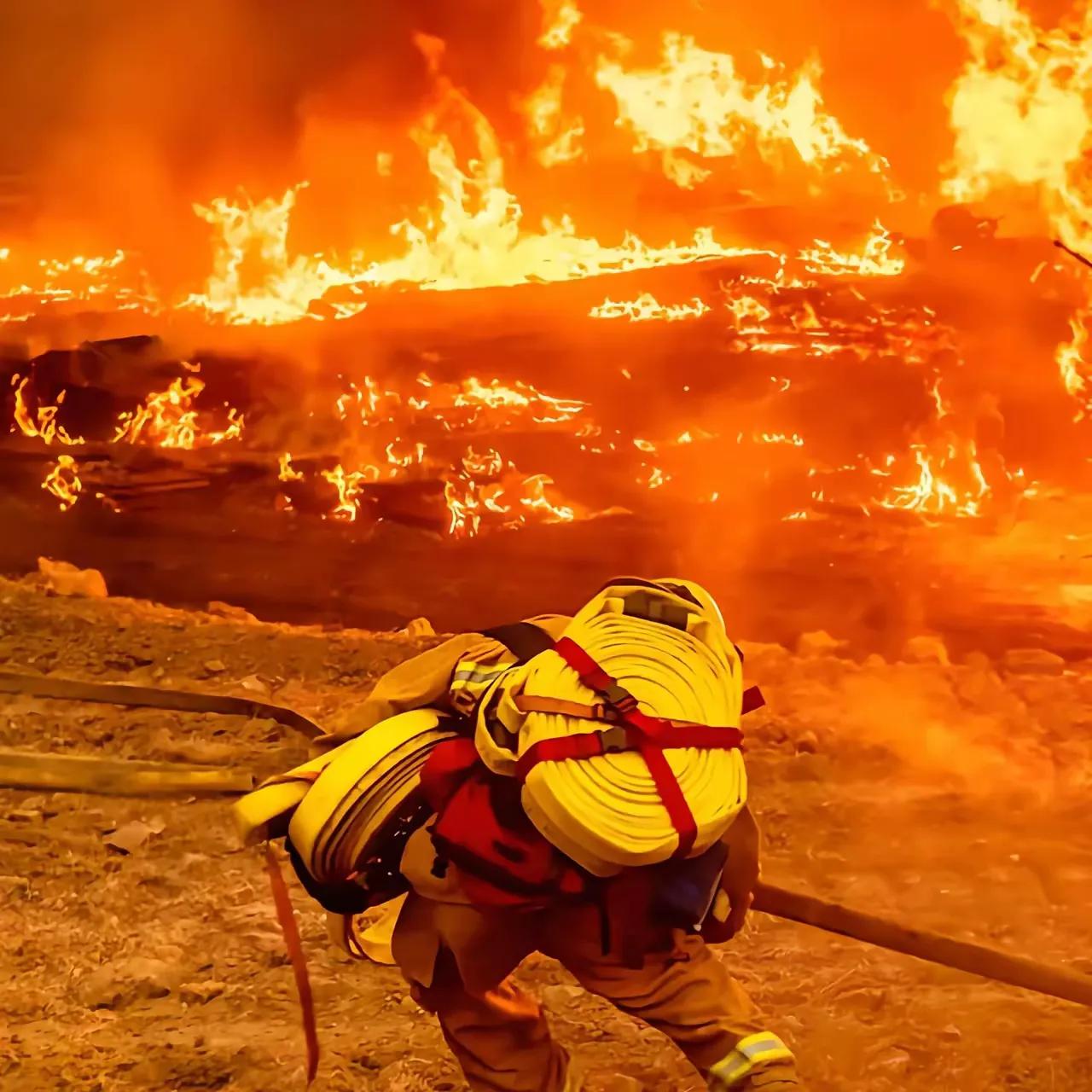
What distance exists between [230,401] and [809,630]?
1.79 metres

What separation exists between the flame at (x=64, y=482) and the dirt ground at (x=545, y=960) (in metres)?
0.28

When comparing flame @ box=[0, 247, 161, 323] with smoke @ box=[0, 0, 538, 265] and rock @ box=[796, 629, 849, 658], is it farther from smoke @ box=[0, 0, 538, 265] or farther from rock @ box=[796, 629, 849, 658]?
rock @ box=[796, 629, 849, 658]

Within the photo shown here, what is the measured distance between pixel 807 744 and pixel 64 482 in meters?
2.31

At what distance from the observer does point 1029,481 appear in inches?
109

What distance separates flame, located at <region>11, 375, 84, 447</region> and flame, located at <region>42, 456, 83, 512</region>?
0.08 metres

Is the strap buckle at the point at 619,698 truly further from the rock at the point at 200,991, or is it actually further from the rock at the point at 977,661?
the rock at the point at 977,661

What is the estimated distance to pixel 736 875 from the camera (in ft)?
3.61

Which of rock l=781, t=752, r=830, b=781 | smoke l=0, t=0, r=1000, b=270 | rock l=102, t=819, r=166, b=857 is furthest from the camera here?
smoke l=0, t=0, r=1000, b=270

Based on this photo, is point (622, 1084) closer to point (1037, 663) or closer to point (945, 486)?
point (1037, 663)

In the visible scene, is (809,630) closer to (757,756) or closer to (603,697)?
(757,756)

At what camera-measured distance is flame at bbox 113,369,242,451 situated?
10.8 ft

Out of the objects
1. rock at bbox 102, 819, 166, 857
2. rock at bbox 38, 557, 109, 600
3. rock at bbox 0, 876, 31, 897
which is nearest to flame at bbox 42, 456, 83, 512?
rock at bbox 38, 557, 109, 600

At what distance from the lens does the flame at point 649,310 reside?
2967 mm

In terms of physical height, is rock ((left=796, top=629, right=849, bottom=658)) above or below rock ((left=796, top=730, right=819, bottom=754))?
above
